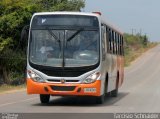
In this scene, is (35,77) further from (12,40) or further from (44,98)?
(12,40)

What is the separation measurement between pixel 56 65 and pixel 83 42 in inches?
46.4

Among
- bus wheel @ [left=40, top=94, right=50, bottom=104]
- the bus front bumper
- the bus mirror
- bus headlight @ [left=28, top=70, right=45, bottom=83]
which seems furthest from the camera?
bus wheel @ [left=40, top=94, right=50, bottom=104]

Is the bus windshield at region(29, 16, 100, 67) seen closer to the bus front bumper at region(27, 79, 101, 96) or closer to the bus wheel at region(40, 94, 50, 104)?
the bus front bumper at region(27, 79, 101, 96)

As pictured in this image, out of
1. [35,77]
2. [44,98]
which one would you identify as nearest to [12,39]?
[44,98]

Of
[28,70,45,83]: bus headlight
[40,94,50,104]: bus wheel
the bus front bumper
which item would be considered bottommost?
[40,94,50,104]: bus wheel

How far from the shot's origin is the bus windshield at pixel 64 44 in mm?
18141

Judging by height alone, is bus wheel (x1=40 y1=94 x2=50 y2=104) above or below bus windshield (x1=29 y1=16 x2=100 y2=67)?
below

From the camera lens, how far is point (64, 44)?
1836cm

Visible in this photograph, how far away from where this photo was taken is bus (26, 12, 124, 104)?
1800 cm

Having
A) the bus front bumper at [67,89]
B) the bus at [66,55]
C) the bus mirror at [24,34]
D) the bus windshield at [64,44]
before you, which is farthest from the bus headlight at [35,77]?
the bus mirror at [24,34]

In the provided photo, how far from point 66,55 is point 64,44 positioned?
1.35 ft

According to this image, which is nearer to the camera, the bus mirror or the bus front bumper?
the bus front bumper

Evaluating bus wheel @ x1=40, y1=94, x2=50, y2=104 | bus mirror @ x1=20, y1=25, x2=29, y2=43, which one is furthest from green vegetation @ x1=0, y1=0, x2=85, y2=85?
bus mirror @ x1=20, y1=25, x2=29, y2=43

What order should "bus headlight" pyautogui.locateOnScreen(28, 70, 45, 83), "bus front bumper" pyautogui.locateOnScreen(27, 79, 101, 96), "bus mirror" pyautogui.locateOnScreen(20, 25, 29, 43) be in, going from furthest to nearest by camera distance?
"bus mirror" pyautogui.locateOnScreen(20, 25, 29, 43) → "bus headlight" pyautogui.locateOnScreen(28, 70, 45, 83) → "bus front bumper" pyautogui.locateOnScreen(27, 79, 101, 96)
